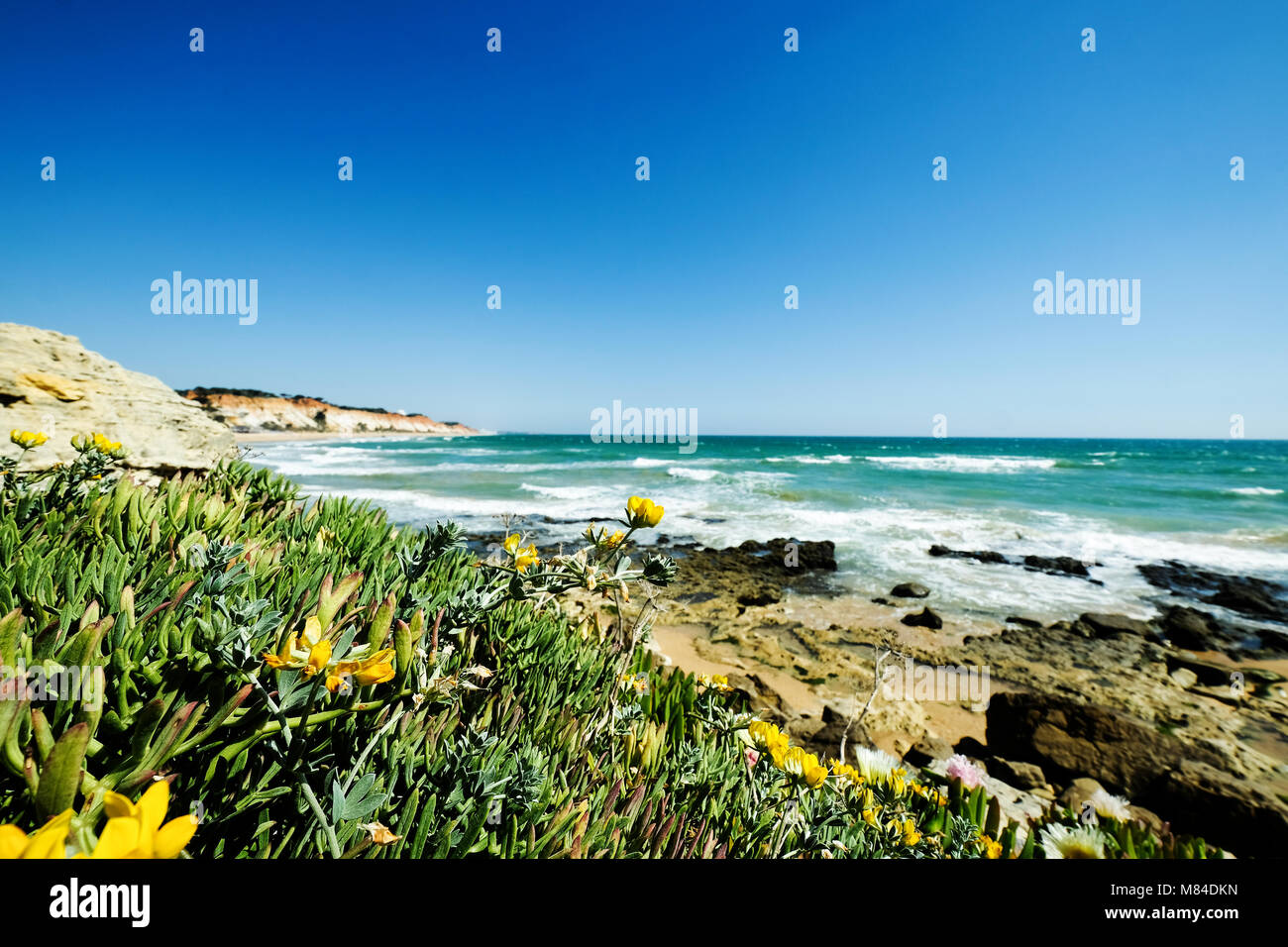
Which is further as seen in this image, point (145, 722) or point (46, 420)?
point (46, 420)

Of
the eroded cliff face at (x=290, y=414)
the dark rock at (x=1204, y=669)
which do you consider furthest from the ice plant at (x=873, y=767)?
the eroded cliff face at (x=290, y=414)

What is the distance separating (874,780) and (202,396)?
2879 inches

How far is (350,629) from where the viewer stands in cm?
82

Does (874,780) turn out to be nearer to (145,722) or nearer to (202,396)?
(145,722)

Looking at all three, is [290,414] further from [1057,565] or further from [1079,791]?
[1079,791]

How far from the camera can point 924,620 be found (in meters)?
6.90

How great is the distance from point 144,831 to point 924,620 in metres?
7.95

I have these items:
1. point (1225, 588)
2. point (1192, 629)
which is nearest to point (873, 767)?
point (1192, 629)

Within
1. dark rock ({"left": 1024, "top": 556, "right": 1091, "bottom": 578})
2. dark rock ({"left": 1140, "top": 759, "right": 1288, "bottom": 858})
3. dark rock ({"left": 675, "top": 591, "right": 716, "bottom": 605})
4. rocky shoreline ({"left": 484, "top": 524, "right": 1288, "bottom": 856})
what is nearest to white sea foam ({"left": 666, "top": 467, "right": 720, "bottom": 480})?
dark rock ({"left": 1024, "top": 556, "right": 1091, "bottom": 578})

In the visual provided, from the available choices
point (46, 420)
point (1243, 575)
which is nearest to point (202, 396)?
point (46, 420)

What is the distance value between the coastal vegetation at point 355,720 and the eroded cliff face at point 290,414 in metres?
55.9

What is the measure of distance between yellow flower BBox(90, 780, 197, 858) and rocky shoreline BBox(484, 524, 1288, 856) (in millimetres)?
1240

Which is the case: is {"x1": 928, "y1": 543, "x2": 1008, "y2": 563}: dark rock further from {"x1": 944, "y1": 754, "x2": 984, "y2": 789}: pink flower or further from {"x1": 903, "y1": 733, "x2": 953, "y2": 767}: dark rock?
{"x1": 944, "y1": 754, "x2": 984, "y2": 789}: pink flower

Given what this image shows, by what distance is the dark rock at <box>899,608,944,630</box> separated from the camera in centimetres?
683
